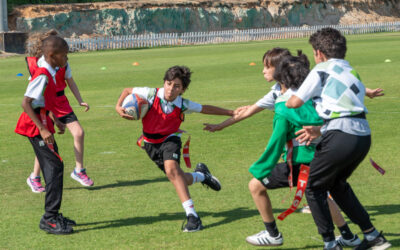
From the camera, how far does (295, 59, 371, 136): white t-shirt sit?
4.98 metres

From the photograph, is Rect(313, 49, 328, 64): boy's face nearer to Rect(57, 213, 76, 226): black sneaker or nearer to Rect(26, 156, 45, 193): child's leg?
Rect(57, 213, 76, 226): black sneaker

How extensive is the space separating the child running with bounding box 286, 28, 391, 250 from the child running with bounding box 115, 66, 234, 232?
63.4 inches

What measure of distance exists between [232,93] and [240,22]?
5263 cm

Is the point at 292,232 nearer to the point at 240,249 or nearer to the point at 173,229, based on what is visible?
the point at 240,249

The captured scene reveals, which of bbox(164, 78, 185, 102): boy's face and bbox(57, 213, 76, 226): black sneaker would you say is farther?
bbox(164, 78, 185, 102): boy's face

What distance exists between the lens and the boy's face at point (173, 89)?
6.43 meters

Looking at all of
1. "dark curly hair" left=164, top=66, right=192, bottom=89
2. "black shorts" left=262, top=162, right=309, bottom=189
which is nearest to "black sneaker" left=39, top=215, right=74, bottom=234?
"dark curly hair" left=164, top=66, right=192, bottom=89

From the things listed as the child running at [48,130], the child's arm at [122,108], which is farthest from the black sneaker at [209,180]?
the child running at [48,130]

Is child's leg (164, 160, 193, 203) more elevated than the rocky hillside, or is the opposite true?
child's leg (164, 160, 193, 203)

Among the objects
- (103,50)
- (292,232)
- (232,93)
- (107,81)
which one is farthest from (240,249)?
(103,50)

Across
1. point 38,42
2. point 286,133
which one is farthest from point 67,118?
point 286,133

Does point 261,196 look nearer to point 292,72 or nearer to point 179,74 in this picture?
point 292,72

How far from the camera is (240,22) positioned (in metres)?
68.8

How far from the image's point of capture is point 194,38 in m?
49.8
